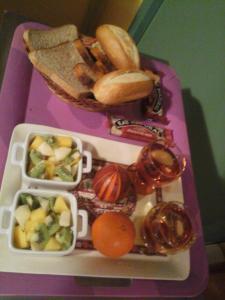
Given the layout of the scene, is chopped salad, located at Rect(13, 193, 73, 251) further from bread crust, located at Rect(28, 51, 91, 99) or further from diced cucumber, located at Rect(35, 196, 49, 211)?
bread crust, located at Rect(28, 51, 91, 99)

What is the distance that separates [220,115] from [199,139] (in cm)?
12

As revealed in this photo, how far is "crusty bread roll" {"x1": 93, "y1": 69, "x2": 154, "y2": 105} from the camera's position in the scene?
1.64 ft

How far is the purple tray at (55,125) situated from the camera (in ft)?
1.44

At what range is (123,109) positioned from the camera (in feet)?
2.02

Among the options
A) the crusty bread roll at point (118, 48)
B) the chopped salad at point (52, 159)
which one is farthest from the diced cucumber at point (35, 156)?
the crusty bread roll at point (118, 48)

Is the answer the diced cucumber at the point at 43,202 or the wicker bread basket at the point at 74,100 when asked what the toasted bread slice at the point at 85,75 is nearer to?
→ the wicker bread basket at the point at 74,100

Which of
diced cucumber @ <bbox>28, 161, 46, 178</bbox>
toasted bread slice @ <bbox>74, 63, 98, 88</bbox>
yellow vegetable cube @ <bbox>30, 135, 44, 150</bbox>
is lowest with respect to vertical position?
diced cucumber @ <bbox>28, 161, 46, 178</bbox>

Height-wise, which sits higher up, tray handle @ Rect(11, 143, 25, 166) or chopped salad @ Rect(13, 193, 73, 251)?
tray handle @ Rect(11, 143, 25, 166)

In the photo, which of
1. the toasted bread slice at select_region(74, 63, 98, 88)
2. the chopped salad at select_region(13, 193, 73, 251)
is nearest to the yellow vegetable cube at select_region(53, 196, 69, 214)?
the chopped salad at select_region(13, 193, 73, 251)

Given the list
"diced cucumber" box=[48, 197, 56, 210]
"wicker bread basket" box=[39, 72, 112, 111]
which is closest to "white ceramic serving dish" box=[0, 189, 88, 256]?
"diced cucumber" box=[48, 197, 56, 210]

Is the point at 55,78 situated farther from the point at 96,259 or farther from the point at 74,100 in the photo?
the point at 96,259

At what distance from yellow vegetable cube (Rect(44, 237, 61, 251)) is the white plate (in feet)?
0.16

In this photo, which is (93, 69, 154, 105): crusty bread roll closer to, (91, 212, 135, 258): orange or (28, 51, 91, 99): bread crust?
(28, 51, 91, 99): bread crust

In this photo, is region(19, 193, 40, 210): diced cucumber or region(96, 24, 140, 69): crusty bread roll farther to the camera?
region(96, 24, 140, 69): crusty bread roll
